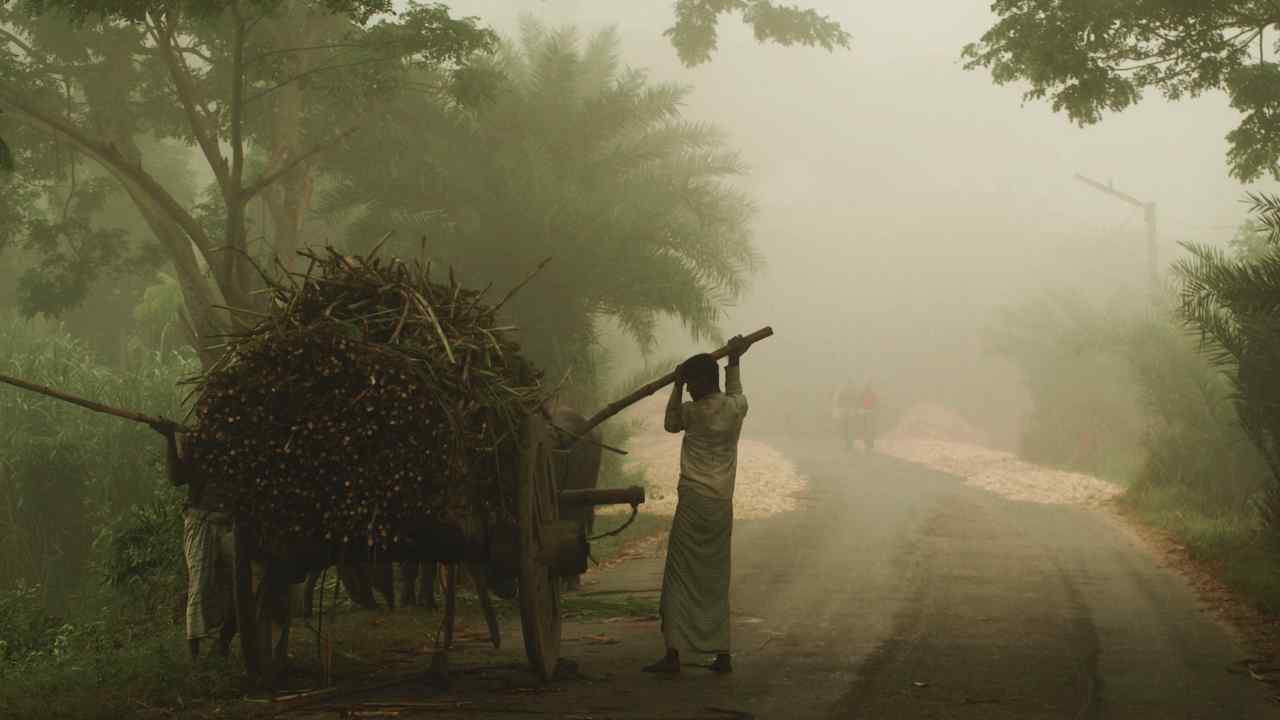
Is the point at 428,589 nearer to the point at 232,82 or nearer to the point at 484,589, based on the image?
the point at 484,589

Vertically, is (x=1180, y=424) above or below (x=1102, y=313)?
below

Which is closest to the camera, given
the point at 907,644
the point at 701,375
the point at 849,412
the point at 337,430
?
the point at 337,430

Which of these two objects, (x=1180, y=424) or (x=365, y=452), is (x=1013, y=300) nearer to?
(x=1180, y=424)

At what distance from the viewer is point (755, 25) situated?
1700 cm

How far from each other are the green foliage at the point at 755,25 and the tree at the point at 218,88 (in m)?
3.23

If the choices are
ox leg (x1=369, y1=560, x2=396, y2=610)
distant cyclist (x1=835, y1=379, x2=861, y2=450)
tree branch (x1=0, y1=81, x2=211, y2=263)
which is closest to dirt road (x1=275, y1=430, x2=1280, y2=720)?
ox leg (x1=369, y1=560, x2=396, y2=610)

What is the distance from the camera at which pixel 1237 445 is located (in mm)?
17125

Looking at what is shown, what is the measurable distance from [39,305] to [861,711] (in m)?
12.9

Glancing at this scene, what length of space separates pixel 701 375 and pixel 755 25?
976 cm

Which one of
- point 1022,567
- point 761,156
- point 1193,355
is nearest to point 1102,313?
point 1193,355

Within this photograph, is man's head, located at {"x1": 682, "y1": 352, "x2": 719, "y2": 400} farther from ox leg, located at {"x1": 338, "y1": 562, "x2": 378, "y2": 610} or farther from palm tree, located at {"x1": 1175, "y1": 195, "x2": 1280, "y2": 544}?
palm tree, located at {"x1": 1175, "y1": 195, "x2": 1280, "y2": 544}

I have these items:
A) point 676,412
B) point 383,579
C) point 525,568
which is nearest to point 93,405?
point 525,568

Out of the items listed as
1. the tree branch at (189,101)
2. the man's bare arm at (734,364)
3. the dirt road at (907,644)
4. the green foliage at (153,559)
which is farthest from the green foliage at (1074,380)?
the green foliage at (153,559)

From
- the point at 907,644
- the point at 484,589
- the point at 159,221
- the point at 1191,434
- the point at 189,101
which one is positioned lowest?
the point at 907,644
